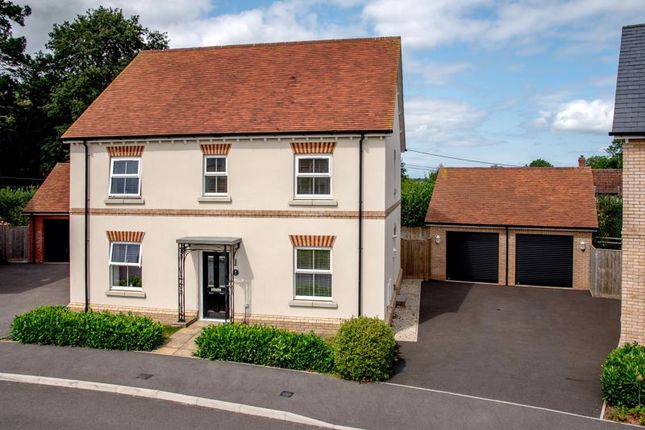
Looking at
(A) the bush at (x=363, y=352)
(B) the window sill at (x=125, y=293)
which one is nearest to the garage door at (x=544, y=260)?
(A) the bush at (x=363, y=352)

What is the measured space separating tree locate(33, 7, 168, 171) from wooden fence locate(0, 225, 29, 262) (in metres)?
8.69

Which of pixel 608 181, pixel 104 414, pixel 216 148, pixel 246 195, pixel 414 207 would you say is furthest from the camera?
pixel 608 181

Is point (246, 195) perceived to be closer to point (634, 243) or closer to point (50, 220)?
point (634, 243)

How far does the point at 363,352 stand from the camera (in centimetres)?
1075

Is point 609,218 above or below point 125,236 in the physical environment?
above

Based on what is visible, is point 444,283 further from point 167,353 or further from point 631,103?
point 167,353

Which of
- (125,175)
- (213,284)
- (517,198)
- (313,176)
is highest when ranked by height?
(125,175)

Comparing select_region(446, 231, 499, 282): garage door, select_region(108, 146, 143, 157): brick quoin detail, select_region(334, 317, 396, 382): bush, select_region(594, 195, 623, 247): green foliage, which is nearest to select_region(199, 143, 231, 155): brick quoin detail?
select_region(108, 146, 143, 157): brick quoin detail

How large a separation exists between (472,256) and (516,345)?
8855 mm

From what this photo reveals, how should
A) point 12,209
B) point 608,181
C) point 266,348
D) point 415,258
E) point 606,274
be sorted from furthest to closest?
point 608,181, point 12,209, point 415,258, point 606,274, point 266,348

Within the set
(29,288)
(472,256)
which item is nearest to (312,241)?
(472,256)

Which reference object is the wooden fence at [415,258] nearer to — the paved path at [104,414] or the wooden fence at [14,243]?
the paved path at [104,414]

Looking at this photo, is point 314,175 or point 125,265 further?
point 125,265

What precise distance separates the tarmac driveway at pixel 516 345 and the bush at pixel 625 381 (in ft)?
1.40
